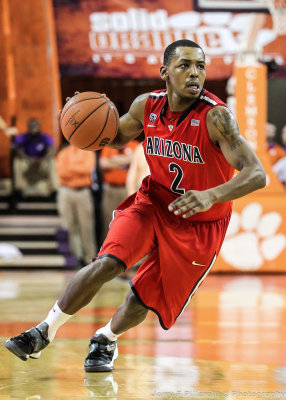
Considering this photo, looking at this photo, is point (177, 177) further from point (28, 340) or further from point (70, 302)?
point (28, 340)

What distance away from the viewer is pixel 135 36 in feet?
42.9

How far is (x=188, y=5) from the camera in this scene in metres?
13.2

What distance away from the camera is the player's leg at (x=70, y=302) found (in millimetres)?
3768

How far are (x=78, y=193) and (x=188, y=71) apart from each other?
5922mm

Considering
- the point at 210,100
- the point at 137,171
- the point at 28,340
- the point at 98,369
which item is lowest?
the point at 98,369

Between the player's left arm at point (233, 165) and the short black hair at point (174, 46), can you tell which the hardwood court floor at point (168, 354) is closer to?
the player's left arm at point (233, 165)

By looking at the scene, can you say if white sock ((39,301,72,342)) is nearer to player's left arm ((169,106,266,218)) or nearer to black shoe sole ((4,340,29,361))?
black shoe sole ((4,340,29,361))

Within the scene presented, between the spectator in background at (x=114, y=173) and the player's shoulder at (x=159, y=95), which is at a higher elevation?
the player's shoulder at (x=159, y=95)

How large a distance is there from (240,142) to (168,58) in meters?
0.67

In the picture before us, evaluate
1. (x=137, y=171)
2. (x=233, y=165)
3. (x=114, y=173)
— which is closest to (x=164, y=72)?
(x=233, y=165)

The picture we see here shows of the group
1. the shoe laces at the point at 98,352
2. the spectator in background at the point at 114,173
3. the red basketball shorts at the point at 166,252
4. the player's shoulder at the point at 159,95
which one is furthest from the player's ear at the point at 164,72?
the spectator in background at the point at 114,173

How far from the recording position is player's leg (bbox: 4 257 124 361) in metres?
3.77

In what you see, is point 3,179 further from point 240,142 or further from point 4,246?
point 240,142

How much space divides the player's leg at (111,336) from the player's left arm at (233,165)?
717mm
